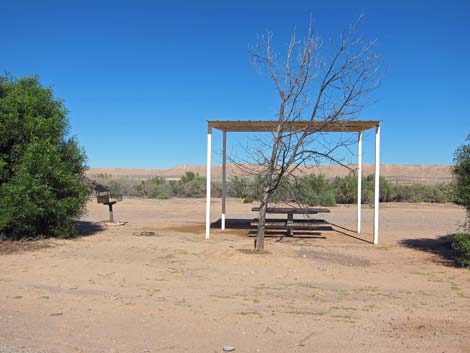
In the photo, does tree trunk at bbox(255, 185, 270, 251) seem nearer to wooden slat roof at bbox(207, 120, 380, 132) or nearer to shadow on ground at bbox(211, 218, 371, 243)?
wooden slat roof at bbox(207, 120, 380, 132)

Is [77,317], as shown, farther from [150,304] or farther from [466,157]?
[466,157]

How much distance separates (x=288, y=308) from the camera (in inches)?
252

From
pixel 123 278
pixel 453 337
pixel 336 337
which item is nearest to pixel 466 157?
pixel 453 337

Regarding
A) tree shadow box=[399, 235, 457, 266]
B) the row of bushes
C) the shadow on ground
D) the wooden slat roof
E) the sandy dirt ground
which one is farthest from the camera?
the row of bushes

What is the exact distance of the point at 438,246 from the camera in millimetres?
12594

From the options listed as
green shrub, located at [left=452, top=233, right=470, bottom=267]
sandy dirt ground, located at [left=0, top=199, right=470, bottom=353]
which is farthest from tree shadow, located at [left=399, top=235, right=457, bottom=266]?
green shrub, located at [left=452, top=233, right=470, bottom=267]

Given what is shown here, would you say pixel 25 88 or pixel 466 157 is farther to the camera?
pixel 25 88

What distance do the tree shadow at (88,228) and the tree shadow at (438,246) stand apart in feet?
28.1

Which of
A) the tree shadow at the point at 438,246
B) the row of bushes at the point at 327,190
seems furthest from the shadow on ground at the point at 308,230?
the row of bushes at the point at 327,190

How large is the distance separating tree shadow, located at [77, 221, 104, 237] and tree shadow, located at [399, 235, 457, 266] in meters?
8.57

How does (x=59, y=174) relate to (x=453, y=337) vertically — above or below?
above

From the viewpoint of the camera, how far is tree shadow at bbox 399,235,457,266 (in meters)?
10.6

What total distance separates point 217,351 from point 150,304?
1.88m

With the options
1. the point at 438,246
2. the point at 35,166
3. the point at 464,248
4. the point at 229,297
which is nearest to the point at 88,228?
the point at 35,166
